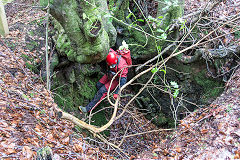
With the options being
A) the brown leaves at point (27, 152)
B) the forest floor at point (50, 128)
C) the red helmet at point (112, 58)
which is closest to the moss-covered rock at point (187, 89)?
the forest floor at point (50, 128)

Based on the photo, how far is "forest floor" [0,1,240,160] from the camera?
2.48 meters

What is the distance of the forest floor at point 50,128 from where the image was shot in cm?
248

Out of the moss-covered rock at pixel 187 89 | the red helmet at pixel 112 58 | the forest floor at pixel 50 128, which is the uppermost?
the red helmet at pixel 112 58

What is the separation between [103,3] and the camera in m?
4.07

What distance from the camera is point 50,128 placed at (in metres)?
3.10

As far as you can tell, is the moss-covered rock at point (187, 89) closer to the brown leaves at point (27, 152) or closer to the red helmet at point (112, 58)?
the red helmet at point (112, 58)

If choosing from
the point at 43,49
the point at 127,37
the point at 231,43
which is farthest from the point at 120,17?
the point at 231,43

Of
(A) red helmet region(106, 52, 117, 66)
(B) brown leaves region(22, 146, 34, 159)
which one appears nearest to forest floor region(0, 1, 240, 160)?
(B) brown leaves region(22, 146, 34, 159)

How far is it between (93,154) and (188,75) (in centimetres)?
426

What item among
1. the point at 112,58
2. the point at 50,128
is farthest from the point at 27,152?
the point at 112,58

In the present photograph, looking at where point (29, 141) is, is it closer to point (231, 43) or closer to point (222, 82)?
point (222, 82)

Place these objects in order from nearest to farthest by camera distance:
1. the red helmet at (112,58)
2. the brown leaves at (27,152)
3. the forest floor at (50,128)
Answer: the brown leaves at (27,152)
the forest floor at (50,128)
the red helmet at (112,58)

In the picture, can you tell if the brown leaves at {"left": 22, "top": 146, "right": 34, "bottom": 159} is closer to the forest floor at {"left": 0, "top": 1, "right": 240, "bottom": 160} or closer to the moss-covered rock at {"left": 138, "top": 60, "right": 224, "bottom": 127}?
the forest floor at {"left": 0, "top": 1, "right": 240, "bottom": 160}

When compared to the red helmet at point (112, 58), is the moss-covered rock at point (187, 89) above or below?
below
